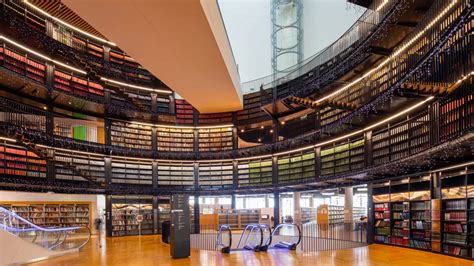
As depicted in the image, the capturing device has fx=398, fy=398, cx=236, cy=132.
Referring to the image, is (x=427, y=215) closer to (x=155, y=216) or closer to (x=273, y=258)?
(x=273, y=258)

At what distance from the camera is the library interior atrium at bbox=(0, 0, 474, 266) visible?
8547 millimetres

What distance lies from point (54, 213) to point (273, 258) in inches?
367

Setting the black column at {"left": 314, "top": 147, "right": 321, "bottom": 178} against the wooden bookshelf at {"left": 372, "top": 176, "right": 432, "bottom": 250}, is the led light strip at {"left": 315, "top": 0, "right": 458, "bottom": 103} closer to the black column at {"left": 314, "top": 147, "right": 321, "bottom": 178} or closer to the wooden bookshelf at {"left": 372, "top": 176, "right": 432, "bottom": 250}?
the black column at {"left": 314, "top": 147, "right": 321, "bottom": 178}

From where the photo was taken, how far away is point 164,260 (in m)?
8.97

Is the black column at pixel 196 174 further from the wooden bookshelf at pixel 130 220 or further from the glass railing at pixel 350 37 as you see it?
the glass railing at pixel 350 37

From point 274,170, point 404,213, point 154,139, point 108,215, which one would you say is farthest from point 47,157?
point 404,213

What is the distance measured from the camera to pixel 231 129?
1870cm

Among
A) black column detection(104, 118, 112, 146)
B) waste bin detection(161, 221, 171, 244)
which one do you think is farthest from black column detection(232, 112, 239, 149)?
waste bin detection(161, 221, 171, 244)

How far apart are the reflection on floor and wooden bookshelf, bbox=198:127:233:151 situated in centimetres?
852

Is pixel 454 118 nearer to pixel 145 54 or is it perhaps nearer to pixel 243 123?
pixel 145 54

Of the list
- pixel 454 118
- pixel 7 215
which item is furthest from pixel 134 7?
pixel 454 118

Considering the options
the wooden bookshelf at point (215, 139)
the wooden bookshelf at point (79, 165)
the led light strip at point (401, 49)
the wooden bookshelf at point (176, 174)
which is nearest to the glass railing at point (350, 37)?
the led light strip at point (401, 49)

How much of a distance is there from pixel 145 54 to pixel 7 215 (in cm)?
557

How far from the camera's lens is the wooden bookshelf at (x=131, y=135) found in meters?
17.0
